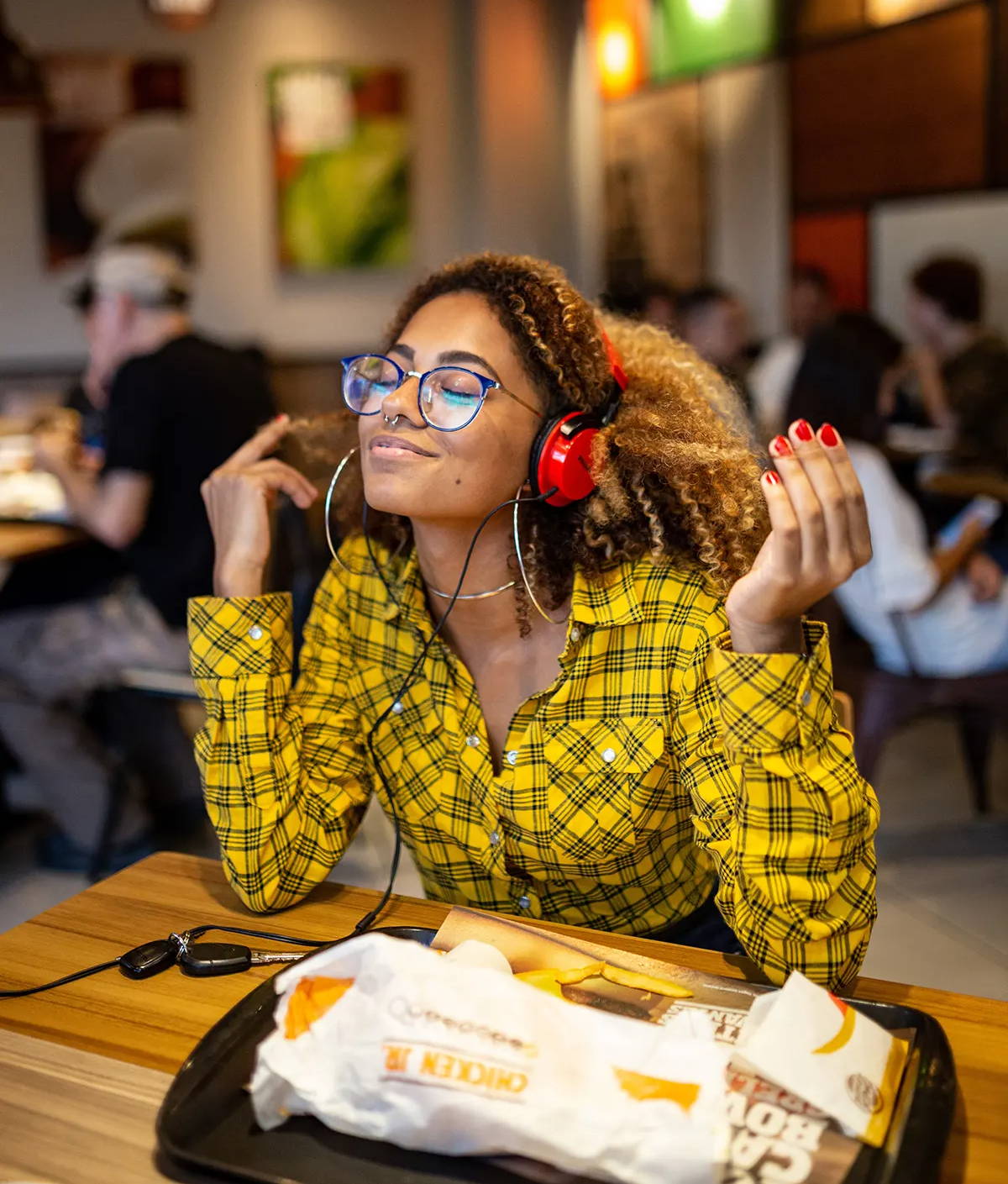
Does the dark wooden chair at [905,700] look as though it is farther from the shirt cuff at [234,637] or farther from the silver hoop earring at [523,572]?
the shirt cuff at [234,637]

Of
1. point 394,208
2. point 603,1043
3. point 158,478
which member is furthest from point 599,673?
point 394,208

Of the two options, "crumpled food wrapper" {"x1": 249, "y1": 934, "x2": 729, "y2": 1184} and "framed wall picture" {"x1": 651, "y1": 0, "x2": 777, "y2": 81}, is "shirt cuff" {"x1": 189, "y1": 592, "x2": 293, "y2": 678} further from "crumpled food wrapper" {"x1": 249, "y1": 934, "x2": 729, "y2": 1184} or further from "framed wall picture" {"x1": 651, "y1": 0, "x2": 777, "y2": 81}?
"framed wall picture" {"x1": 651, "y1": 0, "x2": 777, "y2": 81}

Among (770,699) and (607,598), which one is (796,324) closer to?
(607,598)

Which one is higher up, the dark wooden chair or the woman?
the woman

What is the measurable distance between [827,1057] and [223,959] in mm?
479

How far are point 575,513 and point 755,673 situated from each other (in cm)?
41

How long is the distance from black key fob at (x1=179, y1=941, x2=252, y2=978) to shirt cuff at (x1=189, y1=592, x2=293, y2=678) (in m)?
0.31

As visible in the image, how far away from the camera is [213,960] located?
40.4 inches

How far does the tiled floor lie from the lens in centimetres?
241

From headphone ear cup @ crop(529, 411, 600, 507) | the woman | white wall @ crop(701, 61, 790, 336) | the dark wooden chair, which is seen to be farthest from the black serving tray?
white wall @ crop(701, 61, 790, 336)

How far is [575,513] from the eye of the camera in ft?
4.36

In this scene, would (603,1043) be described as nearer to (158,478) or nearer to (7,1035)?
(7,1035)

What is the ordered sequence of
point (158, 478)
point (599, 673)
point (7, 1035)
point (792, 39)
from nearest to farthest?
point (7, 1035)
point (599, 673)
point (158, 478)
point (792, 39)

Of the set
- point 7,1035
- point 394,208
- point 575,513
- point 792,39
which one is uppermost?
point 792,39
